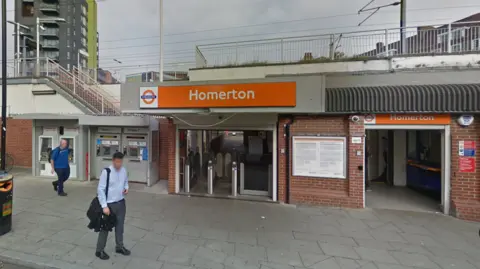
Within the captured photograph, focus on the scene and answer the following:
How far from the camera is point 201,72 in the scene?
941 cm

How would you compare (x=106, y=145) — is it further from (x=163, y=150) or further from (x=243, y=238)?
(x=243, y=238)

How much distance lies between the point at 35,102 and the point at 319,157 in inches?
491

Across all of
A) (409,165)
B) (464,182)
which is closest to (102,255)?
(464,182)

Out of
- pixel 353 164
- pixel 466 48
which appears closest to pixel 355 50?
pixel 466 48

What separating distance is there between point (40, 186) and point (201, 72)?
6.84m

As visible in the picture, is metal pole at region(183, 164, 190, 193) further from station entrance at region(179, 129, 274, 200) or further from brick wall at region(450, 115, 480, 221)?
brick wall at region(450, 115, 480, 221)

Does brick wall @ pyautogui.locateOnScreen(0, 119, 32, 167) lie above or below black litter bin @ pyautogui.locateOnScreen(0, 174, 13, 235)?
above

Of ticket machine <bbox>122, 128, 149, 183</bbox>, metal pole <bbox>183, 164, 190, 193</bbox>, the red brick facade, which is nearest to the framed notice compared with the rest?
the red brick facade

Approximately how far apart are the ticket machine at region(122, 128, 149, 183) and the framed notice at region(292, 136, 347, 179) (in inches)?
207

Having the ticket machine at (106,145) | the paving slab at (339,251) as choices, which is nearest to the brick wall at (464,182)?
the paving slab at (339,251)

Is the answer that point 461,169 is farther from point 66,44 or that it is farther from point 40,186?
point 66,44

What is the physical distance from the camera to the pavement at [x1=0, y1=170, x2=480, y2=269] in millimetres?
3912

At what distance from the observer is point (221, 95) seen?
5.88 meters

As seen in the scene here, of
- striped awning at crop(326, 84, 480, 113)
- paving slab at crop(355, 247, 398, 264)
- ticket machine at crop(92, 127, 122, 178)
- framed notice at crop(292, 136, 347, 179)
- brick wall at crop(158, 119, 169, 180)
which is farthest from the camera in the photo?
brick wall at crop(158, 119, 169, 180)
